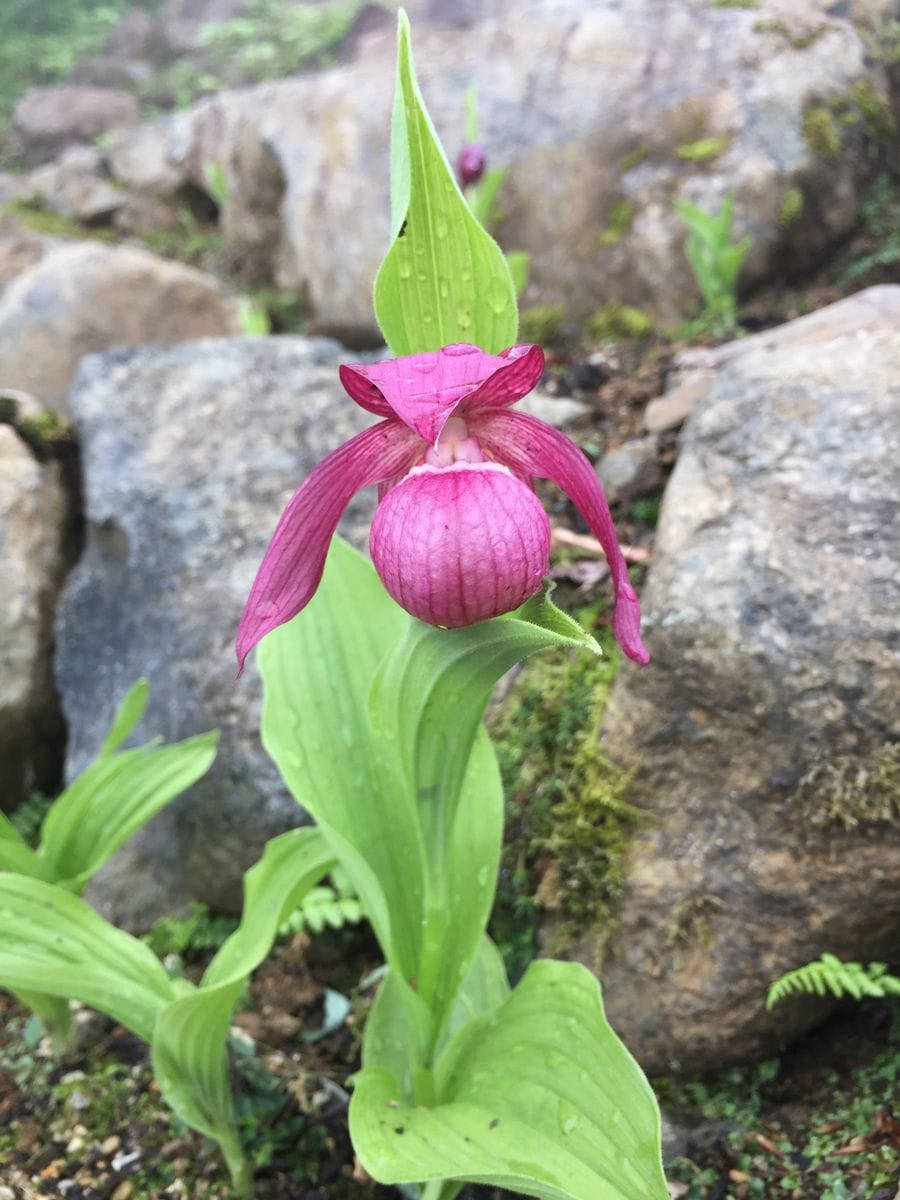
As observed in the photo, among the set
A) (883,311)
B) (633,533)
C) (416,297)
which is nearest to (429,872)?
(416,297)

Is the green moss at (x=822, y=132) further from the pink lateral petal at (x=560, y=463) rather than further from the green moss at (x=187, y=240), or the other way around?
the green moss at (x=187, y=240)

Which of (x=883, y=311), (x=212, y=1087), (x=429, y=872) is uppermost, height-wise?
(x=883, y=311)

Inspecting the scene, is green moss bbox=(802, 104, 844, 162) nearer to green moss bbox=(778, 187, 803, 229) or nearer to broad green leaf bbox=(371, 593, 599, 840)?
green moss bbox=(778, 187, 803, 229)

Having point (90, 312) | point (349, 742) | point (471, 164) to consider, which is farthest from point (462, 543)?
point (90, 312)

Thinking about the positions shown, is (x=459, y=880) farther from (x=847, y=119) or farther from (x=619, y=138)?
(x=847, y=119)

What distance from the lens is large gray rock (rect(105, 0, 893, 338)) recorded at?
3.92m

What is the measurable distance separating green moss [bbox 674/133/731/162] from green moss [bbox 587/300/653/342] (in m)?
0.70

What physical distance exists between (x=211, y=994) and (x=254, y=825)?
775mm

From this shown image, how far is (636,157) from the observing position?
4125 millimetres

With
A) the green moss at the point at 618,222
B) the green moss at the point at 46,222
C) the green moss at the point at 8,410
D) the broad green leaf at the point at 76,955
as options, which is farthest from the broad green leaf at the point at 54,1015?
the green moss at the point at 46,222

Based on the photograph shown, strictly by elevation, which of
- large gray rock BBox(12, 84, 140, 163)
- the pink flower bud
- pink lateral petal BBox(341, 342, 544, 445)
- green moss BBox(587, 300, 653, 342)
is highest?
large gray rock BBox(12, 84, 140, 163)

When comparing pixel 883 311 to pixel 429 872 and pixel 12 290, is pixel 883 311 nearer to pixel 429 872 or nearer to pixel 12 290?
pixel 429 872

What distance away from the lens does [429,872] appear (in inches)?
53.7

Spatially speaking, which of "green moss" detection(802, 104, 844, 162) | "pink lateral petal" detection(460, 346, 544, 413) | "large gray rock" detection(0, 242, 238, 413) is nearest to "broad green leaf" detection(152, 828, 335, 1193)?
"pink lateral petal" detection(460, 346, 544, 413)
